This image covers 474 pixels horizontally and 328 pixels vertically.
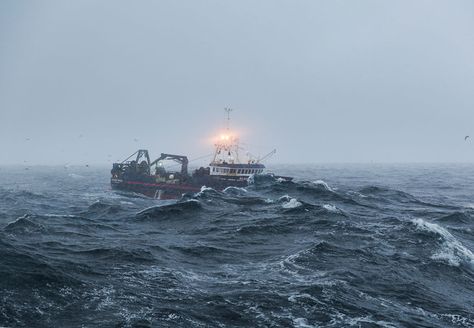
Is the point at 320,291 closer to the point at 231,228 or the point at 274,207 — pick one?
the point at 231,228

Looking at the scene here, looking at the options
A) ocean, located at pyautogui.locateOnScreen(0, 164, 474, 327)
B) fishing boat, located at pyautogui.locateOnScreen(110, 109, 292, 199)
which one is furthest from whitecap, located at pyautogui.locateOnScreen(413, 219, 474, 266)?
fishing boat, located at pyautogui.locateOnScreen(110, 109, 292, 199)

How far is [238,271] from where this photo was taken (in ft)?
50.5

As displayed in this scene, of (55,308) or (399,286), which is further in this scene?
(399,286)

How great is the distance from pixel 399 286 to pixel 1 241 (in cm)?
1666

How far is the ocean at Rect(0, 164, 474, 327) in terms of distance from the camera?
1108 centimetres

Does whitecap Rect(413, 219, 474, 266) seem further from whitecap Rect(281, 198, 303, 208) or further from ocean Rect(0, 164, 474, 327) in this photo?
whitecap Rect(281, 198, 303, 208)

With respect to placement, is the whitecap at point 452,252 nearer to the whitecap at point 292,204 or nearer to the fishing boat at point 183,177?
the whitecap at point 292,204

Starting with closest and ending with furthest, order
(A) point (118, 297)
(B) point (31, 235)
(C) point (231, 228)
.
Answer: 1. (A) point (118, 297)
2. (B) point (31, 235)
3. (C) point (231, 228)

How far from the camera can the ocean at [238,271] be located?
1108 centimetres

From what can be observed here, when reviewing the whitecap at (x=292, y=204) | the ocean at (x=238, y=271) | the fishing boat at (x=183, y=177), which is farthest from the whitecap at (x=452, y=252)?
the fishing boat at (x=183, y=177)

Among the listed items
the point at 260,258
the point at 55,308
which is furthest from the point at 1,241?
the point at 260,258

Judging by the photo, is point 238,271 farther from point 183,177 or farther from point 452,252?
point 183,177

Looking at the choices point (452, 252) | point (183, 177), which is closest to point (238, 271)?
point (452, 252)

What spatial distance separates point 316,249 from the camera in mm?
18047
